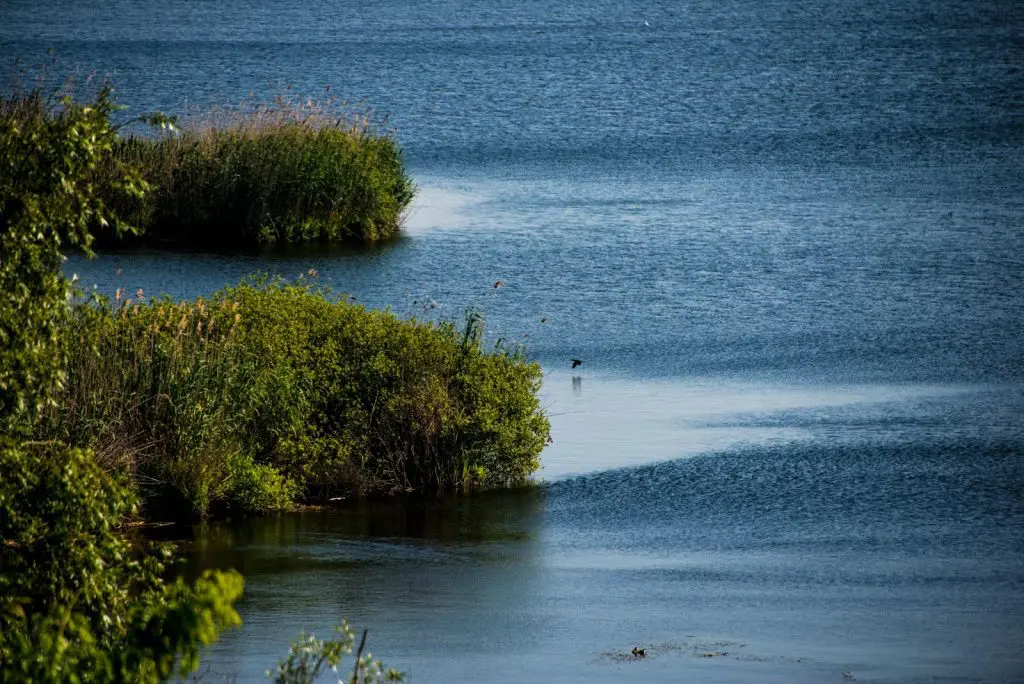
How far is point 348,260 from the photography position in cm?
2834

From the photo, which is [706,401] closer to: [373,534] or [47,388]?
[373,534]

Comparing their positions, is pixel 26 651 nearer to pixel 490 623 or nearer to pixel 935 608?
pixel 490 623

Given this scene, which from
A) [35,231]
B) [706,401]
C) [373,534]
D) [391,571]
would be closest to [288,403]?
[373,534]

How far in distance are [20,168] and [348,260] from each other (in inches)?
787

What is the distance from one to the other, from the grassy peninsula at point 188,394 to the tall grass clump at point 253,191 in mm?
41

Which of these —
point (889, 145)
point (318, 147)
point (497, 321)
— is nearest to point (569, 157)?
point (889, 145)

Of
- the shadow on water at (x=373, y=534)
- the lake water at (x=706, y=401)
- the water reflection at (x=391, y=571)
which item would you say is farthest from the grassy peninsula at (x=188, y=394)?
the lake water at (x=706, y=401)

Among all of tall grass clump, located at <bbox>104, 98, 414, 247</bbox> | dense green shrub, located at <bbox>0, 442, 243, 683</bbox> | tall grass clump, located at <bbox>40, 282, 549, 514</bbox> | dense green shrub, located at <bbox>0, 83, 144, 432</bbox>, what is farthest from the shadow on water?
tall grass clump, located at <bbox>104, 98, 414, 247</bbox>

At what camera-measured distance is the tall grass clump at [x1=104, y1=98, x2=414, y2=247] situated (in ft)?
98.2

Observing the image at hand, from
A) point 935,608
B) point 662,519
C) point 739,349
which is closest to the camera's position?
point 935,608

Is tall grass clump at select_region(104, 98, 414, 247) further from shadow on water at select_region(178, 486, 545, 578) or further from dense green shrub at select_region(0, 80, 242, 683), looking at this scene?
dense green shrub at select_region(0, 80, 242, 683)

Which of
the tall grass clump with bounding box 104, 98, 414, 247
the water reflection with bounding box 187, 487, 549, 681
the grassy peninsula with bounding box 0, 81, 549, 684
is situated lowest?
the water reflection with bounding box 187, 487, 549, 681

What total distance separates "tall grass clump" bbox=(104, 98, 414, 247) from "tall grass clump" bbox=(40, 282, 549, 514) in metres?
13.2

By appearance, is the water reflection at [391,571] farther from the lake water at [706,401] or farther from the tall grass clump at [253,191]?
the tall grass clump at [253,191]
